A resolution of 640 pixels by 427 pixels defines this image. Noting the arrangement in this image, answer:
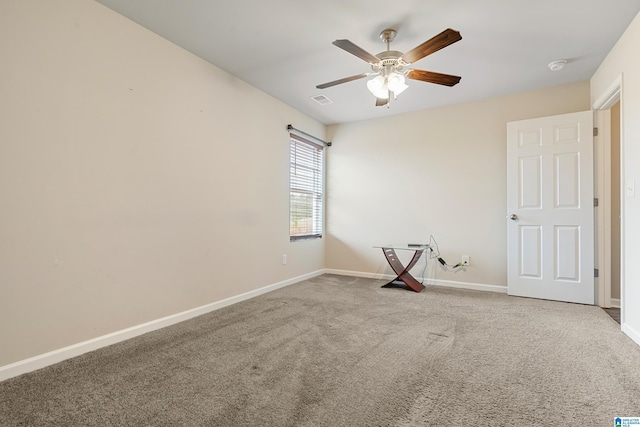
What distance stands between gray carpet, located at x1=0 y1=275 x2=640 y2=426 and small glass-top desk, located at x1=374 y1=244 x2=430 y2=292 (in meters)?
1.03

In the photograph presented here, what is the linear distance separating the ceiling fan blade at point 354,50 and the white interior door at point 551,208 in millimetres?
2285

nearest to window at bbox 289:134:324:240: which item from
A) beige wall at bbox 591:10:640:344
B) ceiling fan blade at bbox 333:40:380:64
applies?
ceiling fan blade at bbox 333:40:380:64

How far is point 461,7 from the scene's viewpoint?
2.19m

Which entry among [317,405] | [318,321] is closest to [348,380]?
[317,405]

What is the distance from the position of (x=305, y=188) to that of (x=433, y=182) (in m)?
1.81

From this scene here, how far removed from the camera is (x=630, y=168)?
2.36 m

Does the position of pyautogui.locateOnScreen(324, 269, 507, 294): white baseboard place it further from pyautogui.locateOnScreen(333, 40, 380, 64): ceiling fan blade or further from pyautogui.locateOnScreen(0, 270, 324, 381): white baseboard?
pyautogui.locateOnScreen(333, 40, 380, 64): ceiling fan blade

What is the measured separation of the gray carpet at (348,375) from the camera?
4.66ft

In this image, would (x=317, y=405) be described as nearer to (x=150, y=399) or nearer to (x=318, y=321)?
(x=150, y=399)

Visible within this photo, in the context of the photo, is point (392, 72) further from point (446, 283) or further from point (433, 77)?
point (446, 283)

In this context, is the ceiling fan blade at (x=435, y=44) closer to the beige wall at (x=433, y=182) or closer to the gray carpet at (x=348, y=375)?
the gray carpet at (x=348, y=375)

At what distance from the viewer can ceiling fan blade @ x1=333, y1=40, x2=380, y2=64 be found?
1.94 m

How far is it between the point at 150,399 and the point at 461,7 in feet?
10.2

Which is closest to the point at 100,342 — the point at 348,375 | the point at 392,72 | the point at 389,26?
the point at 348,375
